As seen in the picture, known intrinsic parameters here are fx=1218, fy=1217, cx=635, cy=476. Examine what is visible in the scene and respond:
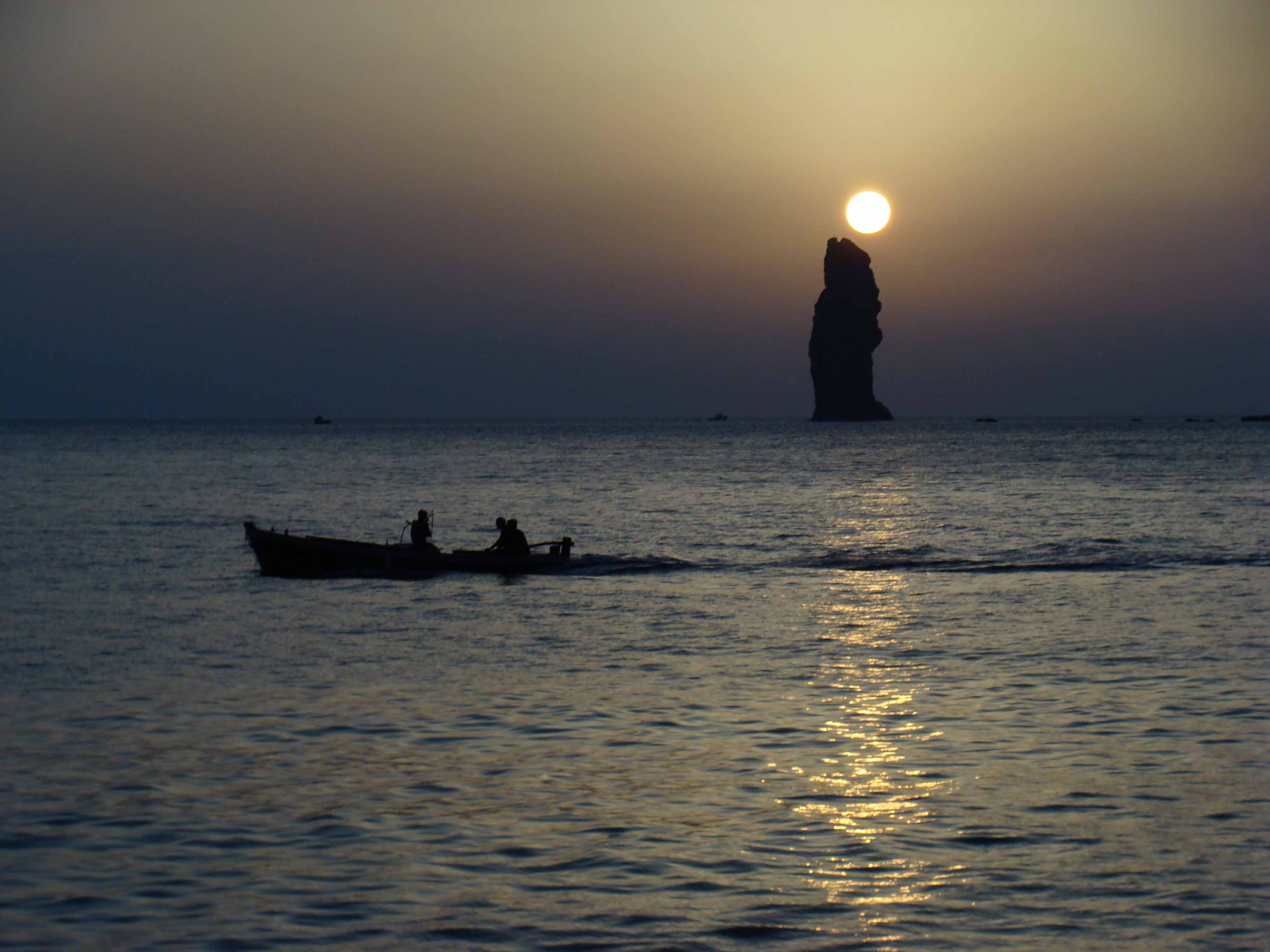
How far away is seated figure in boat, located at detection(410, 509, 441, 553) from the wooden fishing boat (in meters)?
0.07

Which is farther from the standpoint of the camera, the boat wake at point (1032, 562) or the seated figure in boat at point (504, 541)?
the boat wake at point (1032, 562)

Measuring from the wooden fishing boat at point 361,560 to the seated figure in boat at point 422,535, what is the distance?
0.07 meters

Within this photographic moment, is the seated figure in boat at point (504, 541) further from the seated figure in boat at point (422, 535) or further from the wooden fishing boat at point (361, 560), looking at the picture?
the seated figure in boat at point (422, 535)

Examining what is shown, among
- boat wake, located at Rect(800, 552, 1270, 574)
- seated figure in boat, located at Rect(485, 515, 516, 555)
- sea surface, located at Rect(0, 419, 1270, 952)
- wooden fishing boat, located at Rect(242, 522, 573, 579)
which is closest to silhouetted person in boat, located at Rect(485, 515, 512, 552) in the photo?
seated figure in boat, located at Rect(485, 515, 516, 555)

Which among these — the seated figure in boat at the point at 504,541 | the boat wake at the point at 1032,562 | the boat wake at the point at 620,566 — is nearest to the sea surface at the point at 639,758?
the boat wake at the point at 620,566

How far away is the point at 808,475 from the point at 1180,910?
3313 inches

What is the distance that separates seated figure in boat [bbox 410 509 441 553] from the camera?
31.4m

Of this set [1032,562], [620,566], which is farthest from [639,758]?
[1032,562]

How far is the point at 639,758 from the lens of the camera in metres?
12.5

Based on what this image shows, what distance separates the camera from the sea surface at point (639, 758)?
28.0 ft

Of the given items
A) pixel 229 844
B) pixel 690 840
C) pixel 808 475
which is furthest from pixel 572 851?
pixel 808 475

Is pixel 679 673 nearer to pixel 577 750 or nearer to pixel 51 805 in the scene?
pixel 577 750

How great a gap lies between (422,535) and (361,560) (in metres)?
1.67

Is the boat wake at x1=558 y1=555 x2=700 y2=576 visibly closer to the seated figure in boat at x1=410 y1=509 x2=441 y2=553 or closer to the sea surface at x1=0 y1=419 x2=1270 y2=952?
the sea surface at x1=0 y1=419 x2=1270 y2=952
